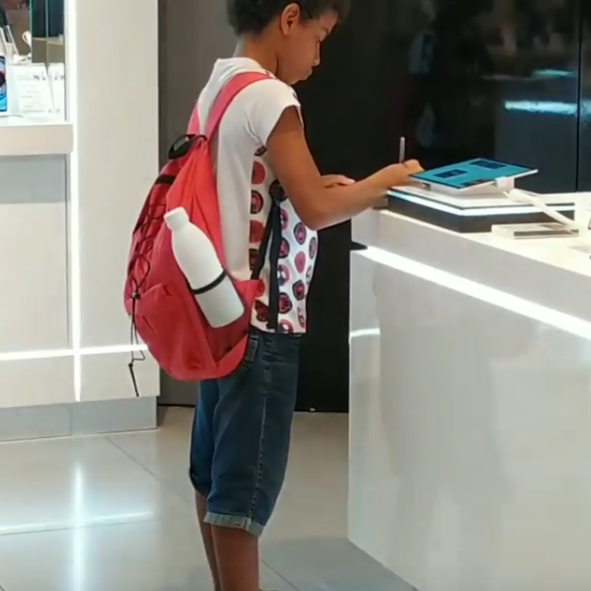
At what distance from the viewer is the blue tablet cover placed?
186 centimetres

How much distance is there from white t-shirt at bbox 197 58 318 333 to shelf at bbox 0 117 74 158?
1.33 meters

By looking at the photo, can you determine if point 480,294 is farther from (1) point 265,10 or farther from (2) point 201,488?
(2) point 201,488

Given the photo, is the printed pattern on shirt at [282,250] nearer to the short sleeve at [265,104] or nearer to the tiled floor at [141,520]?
the short sleeve at [265,104]

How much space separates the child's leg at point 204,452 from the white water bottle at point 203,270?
0.76 feet

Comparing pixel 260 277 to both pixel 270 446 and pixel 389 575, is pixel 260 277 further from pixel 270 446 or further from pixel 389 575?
pixel 389 575

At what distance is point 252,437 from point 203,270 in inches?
Result: 11.8

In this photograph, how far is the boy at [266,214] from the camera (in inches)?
76.3

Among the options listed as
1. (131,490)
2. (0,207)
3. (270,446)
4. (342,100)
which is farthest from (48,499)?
(342,100)

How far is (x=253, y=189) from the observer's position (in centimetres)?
199

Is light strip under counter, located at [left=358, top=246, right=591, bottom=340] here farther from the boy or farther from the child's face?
the child's face

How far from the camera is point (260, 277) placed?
199 centimetres

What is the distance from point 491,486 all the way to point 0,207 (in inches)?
74.9

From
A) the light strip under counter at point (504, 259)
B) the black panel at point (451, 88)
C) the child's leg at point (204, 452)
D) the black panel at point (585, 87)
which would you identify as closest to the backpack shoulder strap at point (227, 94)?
the light strip under counter at point (504, 259)

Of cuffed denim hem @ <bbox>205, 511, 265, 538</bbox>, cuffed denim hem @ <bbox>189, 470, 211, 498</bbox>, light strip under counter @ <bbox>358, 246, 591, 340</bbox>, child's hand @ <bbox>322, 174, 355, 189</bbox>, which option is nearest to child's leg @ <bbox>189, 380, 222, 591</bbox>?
cuffed denim hem @ <bbox>189, 470, 211, 498</bbox>
